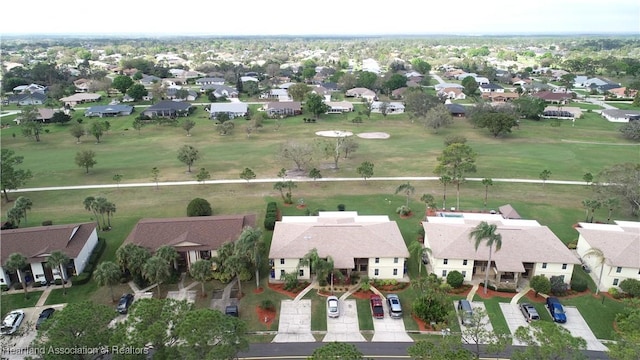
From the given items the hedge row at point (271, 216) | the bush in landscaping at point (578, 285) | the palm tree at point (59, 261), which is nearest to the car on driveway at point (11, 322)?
the palm tree at point (59, 261)

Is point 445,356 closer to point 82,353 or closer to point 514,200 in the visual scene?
point 82,353

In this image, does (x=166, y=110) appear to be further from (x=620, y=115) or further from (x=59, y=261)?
(x=620, y=115)

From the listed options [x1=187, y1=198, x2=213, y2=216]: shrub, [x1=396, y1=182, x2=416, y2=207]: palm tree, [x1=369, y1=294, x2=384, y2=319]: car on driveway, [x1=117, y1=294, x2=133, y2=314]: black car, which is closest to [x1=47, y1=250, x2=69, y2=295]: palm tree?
[x1=117, y1=294, x2=133, y2=314]: black car

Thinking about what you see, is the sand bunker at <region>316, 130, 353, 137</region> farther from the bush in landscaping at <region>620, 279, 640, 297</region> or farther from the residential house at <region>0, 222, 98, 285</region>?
the bush in landscaping at <region>620, 279, 640, 297</region>

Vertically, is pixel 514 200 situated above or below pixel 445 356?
below

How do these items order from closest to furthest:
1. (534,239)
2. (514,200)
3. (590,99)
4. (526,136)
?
(534,239) → (514,200) → (526,136) → (590,99)

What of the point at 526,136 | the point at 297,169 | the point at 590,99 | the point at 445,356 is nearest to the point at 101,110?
the point at 297,169

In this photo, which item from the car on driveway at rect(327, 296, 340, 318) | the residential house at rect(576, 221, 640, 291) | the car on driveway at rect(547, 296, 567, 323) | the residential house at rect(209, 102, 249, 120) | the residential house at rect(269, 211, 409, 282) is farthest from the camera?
the residential house at rect(209, 102, 249, 120)
